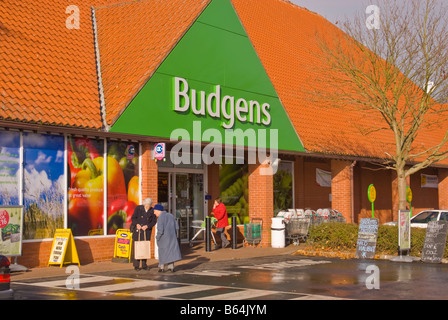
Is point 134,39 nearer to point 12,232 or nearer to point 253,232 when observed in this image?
point 12,232

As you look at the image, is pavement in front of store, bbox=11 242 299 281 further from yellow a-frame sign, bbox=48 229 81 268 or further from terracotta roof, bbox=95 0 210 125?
terracotta roof, bbox=95 0 210 125

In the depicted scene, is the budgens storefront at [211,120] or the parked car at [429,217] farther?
the parked car at [429,217]

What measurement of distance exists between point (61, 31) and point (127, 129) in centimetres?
425

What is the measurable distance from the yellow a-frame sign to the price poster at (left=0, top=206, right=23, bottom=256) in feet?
3.65

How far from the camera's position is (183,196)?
23.9 m

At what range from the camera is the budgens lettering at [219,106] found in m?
19.6

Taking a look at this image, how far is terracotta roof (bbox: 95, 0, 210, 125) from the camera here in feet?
60.6

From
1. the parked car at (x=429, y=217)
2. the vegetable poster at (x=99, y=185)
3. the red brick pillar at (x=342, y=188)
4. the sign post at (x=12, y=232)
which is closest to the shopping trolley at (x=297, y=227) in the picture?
the parked car at (x=429, y=217)

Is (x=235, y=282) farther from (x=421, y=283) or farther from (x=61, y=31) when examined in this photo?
(x=61, y=31)

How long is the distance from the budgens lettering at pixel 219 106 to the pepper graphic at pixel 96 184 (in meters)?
2.75
